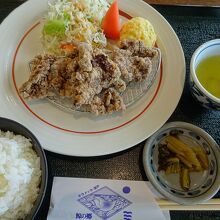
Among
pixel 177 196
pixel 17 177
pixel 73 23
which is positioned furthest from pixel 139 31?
pixel 17 177

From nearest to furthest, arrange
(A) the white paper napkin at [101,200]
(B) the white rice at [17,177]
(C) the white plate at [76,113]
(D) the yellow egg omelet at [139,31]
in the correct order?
(B) the white rice at [17,177]
(A) the white paper napkin at [101,200]
(C) the white plate at [76,113]
(D) the yellow egg omelet at [139,31]

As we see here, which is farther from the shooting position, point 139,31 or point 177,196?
point 139,31

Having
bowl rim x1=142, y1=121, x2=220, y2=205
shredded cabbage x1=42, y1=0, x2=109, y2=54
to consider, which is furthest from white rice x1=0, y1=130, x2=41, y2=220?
shredded cabbage x1=42, y1=0, x2=109, y2=54

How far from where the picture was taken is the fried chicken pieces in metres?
1.56

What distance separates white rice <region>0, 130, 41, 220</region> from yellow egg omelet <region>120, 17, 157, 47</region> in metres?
0.82

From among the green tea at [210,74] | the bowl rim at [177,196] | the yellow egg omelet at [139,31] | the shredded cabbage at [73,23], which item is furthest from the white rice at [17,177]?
the green tea at [210,74]

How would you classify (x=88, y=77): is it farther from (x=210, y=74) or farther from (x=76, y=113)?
(x=210, y=74)

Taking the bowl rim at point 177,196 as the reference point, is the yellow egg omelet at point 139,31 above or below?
above

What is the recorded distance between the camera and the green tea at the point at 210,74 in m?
1.69

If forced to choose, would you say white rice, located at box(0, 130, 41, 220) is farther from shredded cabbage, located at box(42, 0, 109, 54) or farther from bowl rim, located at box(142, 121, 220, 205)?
shredded cabbage, located at box(42, 0, 109, 54)

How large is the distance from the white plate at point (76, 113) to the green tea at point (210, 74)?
104 mm

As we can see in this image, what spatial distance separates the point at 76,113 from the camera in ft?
5.52

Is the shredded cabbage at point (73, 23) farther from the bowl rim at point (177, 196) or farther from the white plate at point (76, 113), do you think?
the bowl rim at point (177, 196)

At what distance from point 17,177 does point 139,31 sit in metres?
1.01
